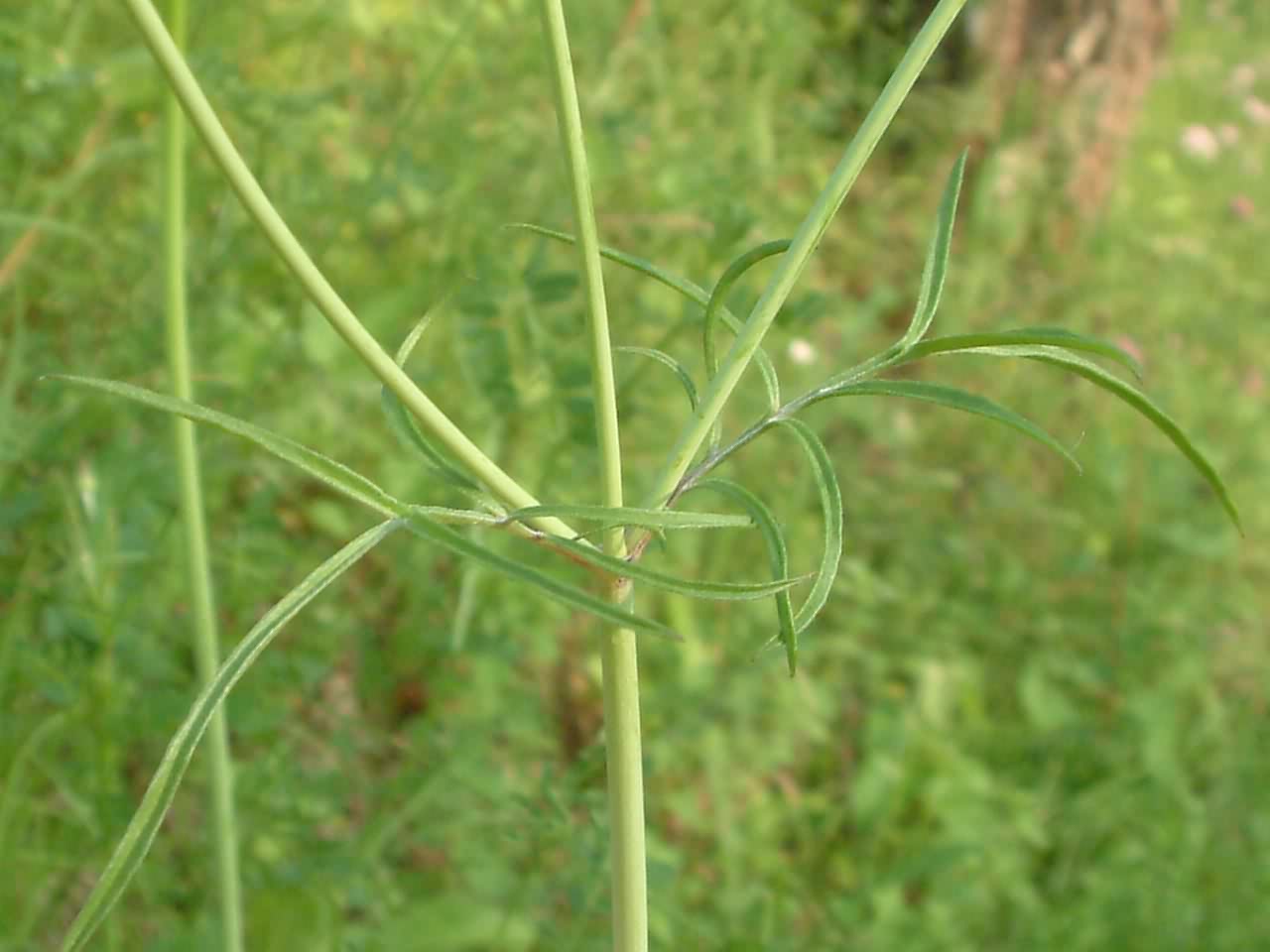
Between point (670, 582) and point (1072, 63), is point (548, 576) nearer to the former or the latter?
point (670, 582)

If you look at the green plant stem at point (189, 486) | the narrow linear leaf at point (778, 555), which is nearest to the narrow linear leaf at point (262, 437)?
the narrow linear leaf at point (778, 555)

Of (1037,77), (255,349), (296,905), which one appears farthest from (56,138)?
(1037,77)

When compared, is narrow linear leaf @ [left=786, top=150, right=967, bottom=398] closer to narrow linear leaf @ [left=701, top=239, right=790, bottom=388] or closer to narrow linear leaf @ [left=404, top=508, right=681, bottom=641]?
narrow linear leaf @ [left=701, top=239, right=790, bottom=388]

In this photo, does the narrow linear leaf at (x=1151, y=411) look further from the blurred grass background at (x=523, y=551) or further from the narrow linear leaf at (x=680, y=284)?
the blurred grass background at (x=523, y=551)

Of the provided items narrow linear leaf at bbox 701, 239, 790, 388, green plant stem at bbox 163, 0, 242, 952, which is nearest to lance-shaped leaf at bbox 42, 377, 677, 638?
narrow linear leaf at bbox 701, 239, 790, 388

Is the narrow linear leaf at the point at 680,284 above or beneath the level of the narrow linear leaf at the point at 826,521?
above

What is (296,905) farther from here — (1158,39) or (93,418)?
(1158,39)

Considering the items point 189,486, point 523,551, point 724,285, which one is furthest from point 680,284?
point 523,551
